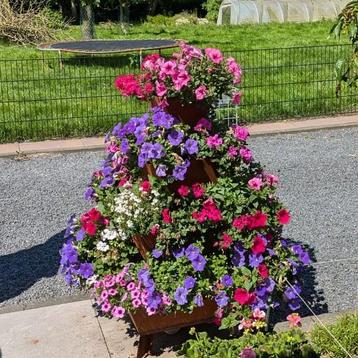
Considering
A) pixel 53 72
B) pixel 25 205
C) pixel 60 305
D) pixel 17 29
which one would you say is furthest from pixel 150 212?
pixel 17 29

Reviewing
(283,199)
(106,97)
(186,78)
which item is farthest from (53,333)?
(106,97)

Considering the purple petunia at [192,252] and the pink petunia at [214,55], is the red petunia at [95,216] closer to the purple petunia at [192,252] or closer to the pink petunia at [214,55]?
the purple petunia at [192,252]

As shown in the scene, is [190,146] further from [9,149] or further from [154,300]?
[9,149]

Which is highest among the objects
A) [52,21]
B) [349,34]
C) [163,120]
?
[349,34]

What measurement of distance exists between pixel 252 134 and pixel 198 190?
608 centimetres

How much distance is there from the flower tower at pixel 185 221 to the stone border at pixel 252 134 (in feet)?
17.3

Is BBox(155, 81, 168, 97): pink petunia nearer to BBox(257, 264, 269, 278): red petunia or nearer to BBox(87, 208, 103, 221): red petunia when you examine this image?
BBox(87, 208, 103, 221): red petunia

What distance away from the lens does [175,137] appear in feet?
11.6

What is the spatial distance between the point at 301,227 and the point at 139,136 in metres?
2.81

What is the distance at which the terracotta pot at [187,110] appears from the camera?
366 centimetres

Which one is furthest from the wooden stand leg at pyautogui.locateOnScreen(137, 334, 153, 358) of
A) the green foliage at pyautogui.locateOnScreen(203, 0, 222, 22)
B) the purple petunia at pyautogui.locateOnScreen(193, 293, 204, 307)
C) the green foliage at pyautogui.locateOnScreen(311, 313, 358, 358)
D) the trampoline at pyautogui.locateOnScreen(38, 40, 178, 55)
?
the green foliage at pyautogui.locateOnScreen(203, 0, 222, 22)

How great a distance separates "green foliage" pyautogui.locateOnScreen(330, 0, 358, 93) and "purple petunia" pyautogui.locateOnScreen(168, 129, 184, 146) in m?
0.88

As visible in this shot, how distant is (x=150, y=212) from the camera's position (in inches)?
141

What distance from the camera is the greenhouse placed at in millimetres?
26719
